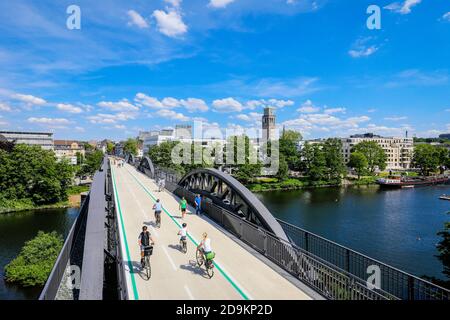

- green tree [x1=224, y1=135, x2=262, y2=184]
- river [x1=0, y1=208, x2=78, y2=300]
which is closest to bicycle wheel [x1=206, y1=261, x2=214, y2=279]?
river [x1=0, y1=208, x2=78, y2=300]

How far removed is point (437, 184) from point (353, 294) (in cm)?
9360

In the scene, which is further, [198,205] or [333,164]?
[333,164]

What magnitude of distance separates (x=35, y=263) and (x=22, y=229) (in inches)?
683

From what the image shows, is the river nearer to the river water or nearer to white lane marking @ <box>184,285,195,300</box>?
white lane marking @ <box>184,285,195,300</box>

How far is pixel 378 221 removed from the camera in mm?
38812

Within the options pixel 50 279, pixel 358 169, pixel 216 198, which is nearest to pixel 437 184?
pixel 358 169

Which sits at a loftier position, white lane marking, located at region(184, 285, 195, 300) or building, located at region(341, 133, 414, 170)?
building, located at region(341, 133, 414, 170)

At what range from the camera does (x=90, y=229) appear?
10031 mm

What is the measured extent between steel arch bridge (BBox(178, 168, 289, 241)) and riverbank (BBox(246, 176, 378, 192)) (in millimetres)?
46189

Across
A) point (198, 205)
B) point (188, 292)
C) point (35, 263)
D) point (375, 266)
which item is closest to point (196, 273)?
point (188, 292)

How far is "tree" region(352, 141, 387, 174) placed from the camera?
98.9 m

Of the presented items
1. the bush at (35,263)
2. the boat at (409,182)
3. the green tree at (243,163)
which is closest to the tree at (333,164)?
the boat at (409,182)

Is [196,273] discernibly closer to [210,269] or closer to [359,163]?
[210,269]

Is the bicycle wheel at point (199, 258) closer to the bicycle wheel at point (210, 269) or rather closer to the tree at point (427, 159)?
the bicycle wheel at point (210, 269)
